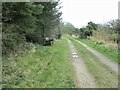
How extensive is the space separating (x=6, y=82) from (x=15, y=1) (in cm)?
537

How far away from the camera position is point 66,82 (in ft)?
33.2

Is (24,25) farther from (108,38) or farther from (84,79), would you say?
(108,38)

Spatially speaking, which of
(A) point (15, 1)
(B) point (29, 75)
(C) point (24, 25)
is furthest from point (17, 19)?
(B) point (29, 75)

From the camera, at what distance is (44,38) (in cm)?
3152

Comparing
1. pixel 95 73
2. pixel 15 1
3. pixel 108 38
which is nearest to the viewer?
pixel 95 73

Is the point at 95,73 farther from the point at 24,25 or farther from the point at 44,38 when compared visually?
the point at 44,38

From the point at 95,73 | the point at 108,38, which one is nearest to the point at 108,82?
the point at 95,73

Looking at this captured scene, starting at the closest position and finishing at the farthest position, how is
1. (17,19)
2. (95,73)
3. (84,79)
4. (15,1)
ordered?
(84,79), (95,73), (15,1), (17,19)

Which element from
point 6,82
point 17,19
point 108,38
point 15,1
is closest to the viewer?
point 6,82

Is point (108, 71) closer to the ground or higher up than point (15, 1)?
closer to the ground

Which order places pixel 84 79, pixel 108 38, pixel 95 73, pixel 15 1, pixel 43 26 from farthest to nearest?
pixel 108 38
pixel 43 26
pixel 15 1
pixel 95 73
pixel 84 79

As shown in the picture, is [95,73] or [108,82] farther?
[95,73]

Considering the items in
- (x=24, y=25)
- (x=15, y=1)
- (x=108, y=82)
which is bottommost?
(x=108, y=82)

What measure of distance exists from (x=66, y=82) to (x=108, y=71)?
3.27m
